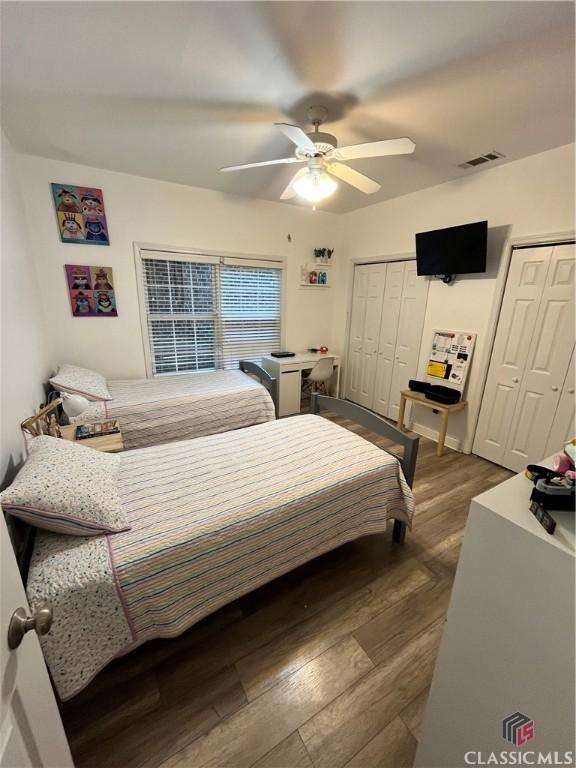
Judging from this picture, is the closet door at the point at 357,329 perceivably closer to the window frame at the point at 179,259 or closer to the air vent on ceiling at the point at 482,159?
the window frame at the point at 179,259

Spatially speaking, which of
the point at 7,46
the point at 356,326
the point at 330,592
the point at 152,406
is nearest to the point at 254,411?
the point at 152,406

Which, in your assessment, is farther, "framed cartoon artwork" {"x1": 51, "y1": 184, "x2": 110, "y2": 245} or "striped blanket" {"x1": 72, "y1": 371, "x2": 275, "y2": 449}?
"framed cartoon artwork" {"x1": 51, "y1": 184, "x2": 110, "y2": 245}

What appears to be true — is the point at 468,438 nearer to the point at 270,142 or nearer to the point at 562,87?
the point at 562,87

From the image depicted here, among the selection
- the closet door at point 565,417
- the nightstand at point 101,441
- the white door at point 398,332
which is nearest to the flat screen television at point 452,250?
the white door at point 398,332

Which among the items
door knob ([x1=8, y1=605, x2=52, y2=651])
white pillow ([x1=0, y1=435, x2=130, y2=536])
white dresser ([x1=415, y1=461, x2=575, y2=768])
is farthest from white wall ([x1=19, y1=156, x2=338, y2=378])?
white dresser ([x1=415, y1=461, x2=575, y2=768])

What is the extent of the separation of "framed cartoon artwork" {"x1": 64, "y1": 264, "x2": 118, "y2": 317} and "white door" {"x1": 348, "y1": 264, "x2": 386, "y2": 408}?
9.94 ft

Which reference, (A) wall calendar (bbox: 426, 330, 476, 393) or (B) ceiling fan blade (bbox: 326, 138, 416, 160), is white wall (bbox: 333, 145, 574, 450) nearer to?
(A) wall calendar (bbox: 426, 330, 476, 393)

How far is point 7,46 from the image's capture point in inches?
54.6

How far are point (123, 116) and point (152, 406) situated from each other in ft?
6.81

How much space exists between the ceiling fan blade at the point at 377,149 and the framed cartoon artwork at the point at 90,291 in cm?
247

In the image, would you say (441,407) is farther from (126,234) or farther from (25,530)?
(126,234)

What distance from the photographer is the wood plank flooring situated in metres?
1.05

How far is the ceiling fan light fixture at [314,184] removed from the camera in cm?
200

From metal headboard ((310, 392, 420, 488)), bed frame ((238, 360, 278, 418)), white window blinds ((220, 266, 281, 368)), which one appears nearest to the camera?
metal headboard ((310, 392, 420, 488))
